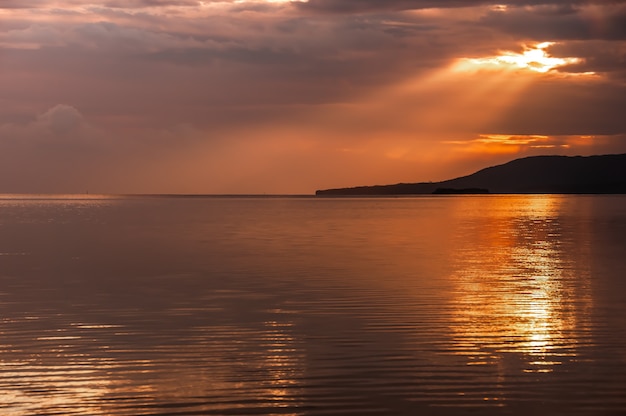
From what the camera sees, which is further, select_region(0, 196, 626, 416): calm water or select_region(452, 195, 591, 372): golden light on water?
select_region(452, 195, 591, 372): golden light on water

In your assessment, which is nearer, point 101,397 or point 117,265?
point 101,397

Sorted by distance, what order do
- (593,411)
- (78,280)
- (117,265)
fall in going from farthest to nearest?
(117,265), (78,280), (593,411)

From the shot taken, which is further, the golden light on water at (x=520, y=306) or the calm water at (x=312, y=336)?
the golden light on water at (x=520, y=306)

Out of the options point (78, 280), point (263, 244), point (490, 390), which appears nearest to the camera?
point (490, 390)

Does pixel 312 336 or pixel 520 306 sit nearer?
pixel 312 336

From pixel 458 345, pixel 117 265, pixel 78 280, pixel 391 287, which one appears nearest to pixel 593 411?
pixel 458 345

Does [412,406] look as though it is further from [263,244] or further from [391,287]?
[263,244]

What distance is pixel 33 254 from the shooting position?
161ft

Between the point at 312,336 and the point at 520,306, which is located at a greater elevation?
the point at 312,336

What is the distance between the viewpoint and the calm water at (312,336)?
15391mm

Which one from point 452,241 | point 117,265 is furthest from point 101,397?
point 452,241

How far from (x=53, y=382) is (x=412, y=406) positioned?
6.33 meters

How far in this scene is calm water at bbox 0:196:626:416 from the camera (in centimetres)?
1539

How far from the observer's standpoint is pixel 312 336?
21484mm
